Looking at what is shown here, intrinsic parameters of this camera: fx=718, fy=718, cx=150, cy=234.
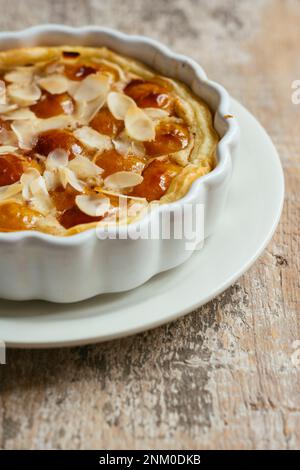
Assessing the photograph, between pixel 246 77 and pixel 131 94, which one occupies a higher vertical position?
pixel 246 77

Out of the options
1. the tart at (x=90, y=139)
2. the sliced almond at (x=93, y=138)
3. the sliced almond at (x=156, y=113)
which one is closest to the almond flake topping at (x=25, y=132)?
the tart at (x=90, y=139)

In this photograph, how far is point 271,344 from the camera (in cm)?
195

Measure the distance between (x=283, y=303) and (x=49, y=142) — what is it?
818mm

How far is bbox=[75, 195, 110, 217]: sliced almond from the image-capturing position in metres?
1.83

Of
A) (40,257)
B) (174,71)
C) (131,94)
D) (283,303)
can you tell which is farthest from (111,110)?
(283,303)

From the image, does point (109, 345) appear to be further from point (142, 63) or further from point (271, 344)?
point (142, 63)

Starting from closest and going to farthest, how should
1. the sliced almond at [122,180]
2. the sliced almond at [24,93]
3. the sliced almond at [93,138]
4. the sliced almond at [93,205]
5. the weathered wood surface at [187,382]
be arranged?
1. the weathered wood surface at [187,382]
2. the sliced almond at [93,205]
3. the sliced almond at [122,180]
4. the sliced almond at [93,138]
5. the sliced almond at [24,93]

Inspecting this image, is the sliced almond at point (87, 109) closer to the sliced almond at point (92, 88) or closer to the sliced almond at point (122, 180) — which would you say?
the sliced almond at point (92, 88)

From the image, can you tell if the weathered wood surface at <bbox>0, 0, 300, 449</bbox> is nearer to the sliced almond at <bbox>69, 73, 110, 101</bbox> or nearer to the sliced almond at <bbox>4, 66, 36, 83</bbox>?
the sliced almond at <bbox>69, 73, 110, 101</bbox>

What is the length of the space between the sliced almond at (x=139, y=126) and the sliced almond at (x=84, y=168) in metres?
Result: 0.17

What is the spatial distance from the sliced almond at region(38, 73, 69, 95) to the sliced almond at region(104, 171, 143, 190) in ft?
1.44

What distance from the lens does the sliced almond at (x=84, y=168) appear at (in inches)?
78.0

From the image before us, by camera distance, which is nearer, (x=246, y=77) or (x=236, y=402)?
(x=236, y=402)
